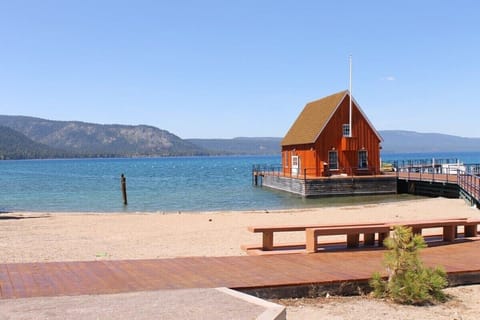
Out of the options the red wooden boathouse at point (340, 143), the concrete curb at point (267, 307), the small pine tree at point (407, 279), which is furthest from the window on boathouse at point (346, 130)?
the concrete curb at point (267, 307)

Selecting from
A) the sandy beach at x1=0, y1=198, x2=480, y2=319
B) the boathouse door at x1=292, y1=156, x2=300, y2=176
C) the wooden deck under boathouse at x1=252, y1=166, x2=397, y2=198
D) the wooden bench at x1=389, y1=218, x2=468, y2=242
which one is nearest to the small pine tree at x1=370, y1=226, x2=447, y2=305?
the sandy beach at x1=0, y1=198, x2=480, y2=319

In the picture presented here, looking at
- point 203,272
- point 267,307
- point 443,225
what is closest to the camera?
point 267,307

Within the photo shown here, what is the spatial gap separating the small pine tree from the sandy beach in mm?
239

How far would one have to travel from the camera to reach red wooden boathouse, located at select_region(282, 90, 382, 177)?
41.1 meters

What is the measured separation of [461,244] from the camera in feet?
38.9

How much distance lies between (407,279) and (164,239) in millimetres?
9536

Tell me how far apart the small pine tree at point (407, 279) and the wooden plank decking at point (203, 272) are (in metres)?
0.47

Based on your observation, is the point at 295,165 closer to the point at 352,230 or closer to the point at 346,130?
the point at 346,130

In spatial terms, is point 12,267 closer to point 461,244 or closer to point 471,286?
point 471,286

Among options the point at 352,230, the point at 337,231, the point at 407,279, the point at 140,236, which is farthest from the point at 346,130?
the point at 407,279

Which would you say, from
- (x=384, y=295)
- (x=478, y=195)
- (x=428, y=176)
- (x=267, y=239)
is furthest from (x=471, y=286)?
(x=428, y=176)

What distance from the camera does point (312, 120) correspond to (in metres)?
44.1

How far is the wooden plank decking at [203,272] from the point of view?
311 inches

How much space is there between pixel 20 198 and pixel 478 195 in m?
33.9
